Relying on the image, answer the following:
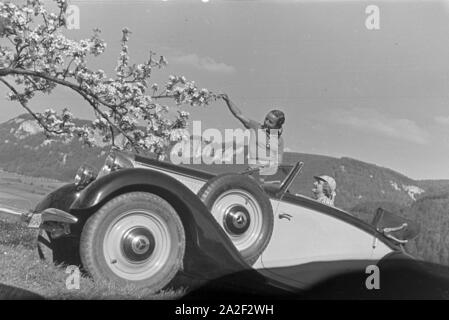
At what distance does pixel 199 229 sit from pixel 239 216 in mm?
287

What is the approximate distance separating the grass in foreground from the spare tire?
0.48 meters

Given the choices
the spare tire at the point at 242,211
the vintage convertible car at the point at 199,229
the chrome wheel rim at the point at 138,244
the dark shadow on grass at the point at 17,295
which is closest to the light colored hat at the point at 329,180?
the vintage convertible car at the point at 199,229

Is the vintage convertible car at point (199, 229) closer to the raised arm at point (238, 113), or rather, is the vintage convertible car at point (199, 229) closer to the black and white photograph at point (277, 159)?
the black and white photograph at point (277, 159)

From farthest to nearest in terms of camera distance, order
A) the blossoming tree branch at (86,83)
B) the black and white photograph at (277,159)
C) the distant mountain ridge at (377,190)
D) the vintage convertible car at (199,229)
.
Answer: the blossoming tree branch at (86,83), the distant mountain ridge at (377,190), the black and white photograph at (277,159), the vintage convertible car at (199,229)

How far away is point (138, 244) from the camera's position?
2.92m

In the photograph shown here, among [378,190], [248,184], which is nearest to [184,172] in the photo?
[248,184]

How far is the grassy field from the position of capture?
2.89 m

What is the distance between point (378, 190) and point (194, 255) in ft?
4.37

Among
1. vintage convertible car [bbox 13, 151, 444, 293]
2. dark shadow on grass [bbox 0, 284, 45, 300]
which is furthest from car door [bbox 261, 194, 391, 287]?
dark shadow on grass [bbox 0, 284, 45, 300]

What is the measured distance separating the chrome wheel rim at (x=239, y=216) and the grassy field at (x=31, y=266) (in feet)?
1.58

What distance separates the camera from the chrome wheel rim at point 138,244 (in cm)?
288

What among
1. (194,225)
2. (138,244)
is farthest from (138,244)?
(194,225)

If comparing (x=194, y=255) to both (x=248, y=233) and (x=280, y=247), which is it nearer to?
(x=248, y=233)

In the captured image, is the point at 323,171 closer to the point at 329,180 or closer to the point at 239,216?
the point at 329,180
